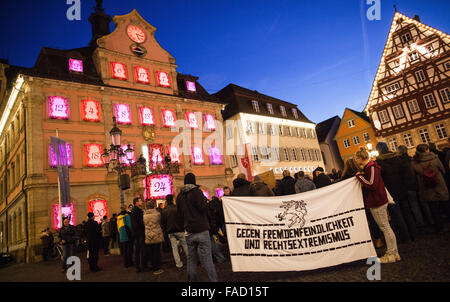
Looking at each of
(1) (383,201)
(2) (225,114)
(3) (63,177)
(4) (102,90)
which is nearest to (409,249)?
(1) (383,201)

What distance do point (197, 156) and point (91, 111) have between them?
31.9 feet

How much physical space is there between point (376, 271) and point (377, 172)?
1.79 m

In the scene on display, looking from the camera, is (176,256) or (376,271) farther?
(176,256)

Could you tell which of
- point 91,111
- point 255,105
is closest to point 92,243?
point 91,111

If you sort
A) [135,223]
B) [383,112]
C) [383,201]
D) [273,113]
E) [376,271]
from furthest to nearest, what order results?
[273,113], [383,112], [135,223], [383,201], [376,271]

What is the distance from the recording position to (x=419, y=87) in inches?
1233

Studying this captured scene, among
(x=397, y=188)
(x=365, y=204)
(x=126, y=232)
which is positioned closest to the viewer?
(x=365, y=204)

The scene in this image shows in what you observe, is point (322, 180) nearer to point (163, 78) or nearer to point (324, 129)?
point (163, 78)

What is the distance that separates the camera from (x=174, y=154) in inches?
992

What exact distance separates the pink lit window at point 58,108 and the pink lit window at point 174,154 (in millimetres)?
8341

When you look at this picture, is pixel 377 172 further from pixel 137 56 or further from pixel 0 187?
pixel 0 187

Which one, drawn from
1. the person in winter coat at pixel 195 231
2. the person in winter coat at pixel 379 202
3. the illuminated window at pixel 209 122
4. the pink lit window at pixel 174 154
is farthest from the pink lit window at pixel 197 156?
the person in winter coat at pixel 379 202

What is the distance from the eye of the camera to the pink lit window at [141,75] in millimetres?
25405

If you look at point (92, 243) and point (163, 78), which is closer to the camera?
point (92, 243)
